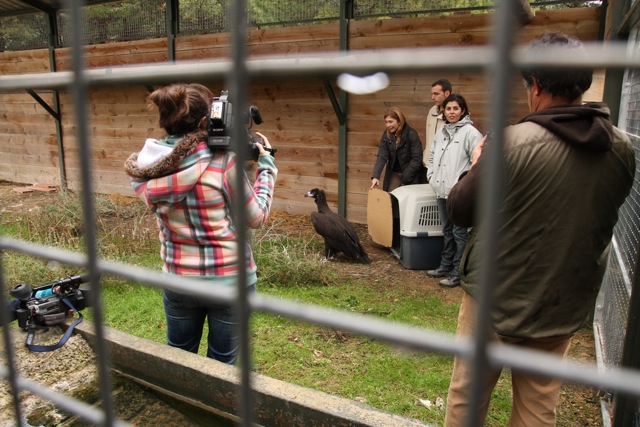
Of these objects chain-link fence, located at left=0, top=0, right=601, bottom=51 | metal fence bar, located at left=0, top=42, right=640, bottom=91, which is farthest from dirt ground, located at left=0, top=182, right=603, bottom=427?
chain-link fence, located at left=0, top=0, right=601, bottom=51

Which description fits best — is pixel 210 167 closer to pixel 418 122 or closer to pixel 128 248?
pixel 128 248

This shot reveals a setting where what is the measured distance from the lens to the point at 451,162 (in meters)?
4.48

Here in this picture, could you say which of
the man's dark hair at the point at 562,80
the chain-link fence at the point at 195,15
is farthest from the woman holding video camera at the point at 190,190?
the chain-link fence at the point at 195,15

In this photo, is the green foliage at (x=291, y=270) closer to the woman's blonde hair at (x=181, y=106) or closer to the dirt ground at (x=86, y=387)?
the dirt ground at (x=86, y=387)

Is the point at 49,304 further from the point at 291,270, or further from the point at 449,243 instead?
the point at 449,243

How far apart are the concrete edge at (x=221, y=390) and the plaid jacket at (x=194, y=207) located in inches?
21.1

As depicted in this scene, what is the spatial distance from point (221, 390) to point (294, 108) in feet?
17.4

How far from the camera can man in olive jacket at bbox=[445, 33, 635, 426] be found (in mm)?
1629

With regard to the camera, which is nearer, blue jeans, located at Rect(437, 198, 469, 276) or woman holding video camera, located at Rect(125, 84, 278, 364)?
woman holding video camera, located at Rect(125, 84, 278, 364)

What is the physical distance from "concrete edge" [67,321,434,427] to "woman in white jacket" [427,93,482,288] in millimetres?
2446

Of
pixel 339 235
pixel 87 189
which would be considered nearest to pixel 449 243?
pixel 339 235

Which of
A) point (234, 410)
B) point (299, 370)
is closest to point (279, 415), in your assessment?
point (234, 410)

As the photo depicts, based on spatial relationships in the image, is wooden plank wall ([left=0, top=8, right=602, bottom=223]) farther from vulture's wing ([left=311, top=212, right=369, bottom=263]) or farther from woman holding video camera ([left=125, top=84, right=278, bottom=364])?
woman holding video camera ([left=125, top=84, right=278, bottom=364])

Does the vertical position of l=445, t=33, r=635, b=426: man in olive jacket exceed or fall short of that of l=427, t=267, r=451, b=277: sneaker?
it exceeds it
